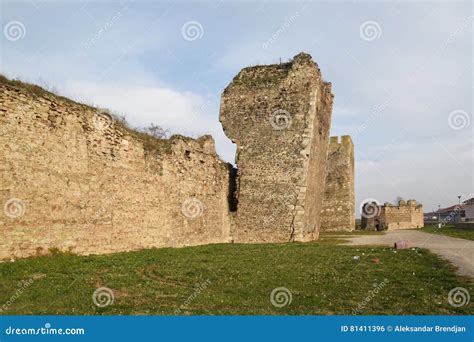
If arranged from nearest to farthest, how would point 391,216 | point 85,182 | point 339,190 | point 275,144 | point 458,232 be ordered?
point 85,182
point 275,144
point 458,232
point 339,190
point 391,216

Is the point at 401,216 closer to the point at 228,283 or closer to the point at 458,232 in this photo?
the point at 458,232

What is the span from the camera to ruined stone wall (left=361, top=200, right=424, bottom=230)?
148 ft

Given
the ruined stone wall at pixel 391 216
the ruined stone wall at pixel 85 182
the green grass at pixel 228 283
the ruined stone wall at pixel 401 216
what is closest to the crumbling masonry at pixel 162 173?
the ruined stone wall at pixel 85 182

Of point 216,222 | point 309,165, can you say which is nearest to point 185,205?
point 216,222

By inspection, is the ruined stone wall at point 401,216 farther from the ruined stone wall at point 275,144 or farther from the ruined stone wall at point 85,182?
the ruined stone wall at point 85,182

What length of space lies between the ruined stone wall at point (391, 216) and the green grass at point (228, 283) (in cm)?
3368

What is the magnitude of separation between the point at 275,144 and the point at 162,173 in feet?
20.8

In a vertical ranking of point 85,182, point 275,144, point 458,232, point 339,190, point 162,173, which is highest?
point 275,144

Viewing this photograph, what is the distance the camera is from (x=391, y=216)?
45.4m

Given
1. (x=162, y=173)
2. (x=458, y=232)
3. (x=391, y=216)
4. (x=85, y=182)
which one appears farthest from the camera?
(x=391, y=216)

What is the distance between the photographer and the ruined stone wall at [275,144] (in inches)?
779

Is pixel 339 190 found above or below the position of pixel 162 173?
above

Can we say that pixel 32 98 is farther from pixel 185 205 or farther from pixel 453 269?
pixel 453 269

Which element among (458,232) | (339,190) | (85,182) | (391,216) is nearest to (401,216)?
(391,216)
